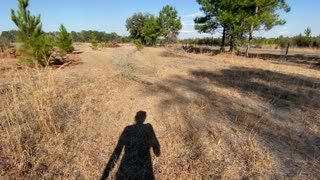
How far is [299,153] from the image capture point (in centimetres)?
329

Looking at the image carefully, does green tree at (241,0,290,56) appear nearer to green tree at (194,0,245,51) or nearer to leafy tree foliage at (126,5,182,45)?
green tree at (194,0,245,51)

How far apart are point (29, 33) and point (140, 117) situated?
898 centimetres

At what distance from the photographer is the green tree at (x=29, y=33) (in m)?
10.3

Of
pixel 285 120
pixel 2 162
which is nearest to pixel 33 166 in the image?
pixel 2 162

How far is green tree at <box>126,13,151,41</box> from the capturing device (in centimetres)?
5312

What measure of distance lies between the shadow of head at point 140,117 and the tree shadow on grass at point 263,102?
21.3 inches

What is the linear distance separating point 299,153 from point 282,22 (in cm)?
1712

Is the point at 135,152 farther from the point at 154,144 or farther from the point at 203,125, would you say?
the point at 203,125

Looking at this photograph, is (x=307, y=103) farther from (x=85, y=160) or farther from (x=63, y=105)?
(x=63, y=105)

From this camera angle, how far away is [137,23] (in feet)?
177

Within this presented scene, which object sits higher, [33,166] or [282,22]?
[282,22]

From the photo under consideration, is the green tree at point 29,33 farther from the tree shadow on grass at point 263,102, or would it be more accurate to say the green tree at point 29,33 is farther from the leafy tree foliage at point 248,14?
the leafy tree foliage at point 248,14

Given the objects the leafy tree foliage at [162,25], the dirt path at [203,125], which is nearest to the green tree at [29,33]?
the dirt path at [203,125]

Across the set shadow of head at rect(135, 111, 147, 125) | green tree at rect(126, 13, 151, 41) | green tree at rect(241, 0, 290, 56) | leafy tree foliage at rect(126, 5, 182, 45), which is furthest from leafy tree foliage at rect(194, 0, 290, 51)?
green tree at rect(126, 13, 151, 41)
